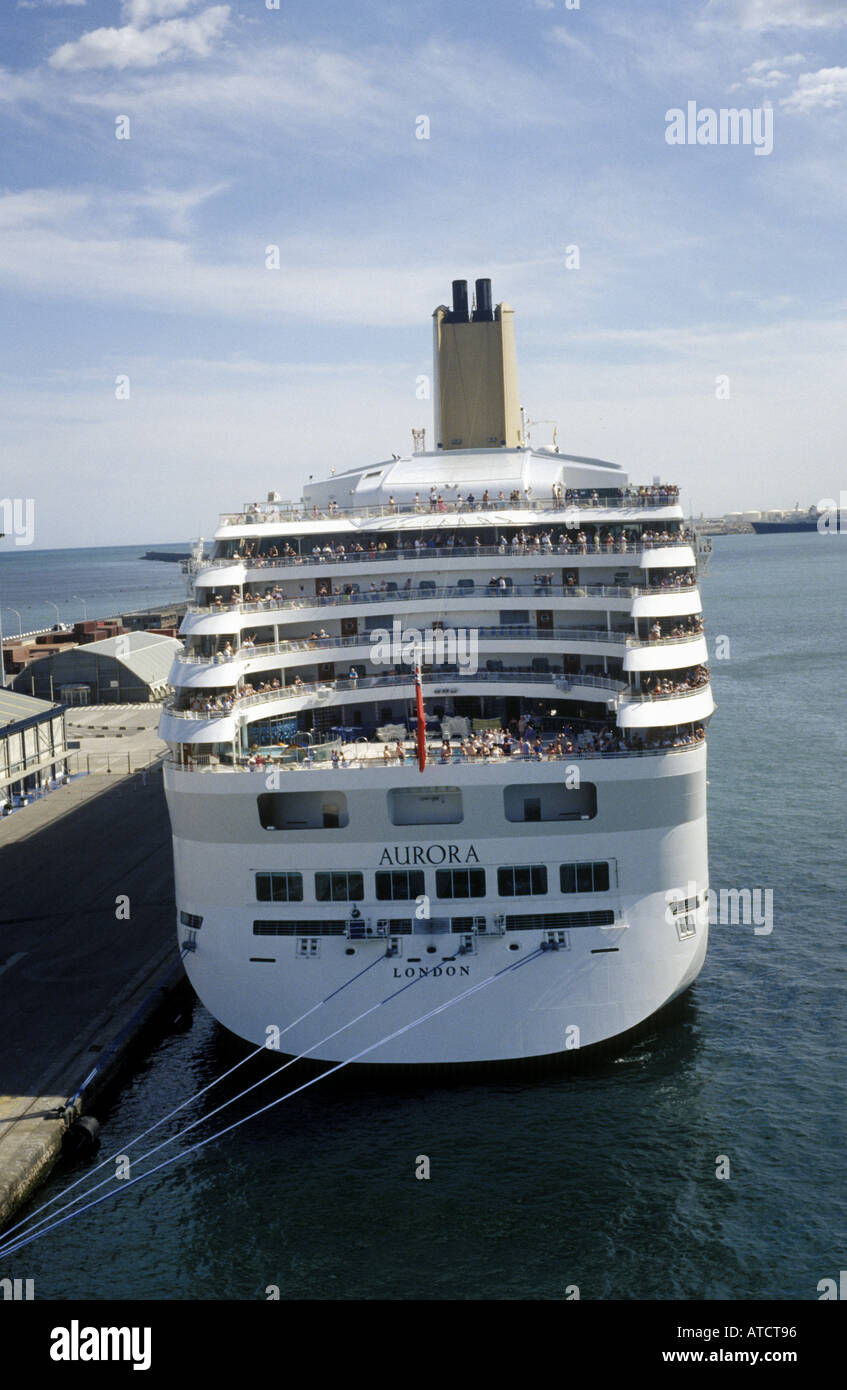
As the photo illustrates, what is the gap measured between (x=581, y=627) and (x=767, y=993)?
934 cm

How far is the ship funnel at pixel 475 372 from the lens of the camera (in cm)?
4094

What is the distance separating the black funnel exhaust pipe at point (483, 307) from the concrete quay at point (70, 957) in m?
20.2

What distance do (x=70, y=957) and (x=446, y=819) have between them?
11.3 metres

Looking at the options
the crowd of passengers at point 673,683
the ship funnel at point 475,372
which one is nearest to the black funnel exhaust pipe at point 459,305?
the ship funnel at point 475,372

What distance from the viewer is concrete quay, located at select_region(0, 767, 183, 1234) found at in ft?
74.5

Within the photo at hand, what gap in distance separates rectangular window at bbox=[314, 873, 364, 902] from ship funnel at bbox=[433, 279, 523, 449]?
21196 millimetres

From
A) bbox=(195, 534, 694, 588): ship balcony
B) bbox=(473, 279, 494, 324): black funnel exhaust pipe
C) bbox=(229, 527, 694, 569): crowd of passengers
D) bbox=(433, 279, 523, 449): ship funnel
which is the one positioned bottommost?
bbox=(195, 534, 694, 588): ship balcony

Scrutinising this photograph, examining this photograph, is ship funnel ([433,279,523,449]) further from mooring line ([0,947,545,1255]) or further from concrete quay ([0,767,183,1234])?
mooring line ([0,947,545,1255])

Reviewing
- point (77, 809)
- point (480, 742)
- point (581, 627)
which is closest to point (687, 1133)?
point (480, 742)

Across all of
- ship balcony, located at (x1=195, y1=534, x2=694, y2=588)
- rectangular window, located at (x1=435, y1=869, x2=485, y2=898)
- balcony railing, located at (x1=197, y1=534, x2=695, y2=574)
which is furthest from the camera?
balcony railing, located at (x1=197, y1=534, x2=695, y2=574)

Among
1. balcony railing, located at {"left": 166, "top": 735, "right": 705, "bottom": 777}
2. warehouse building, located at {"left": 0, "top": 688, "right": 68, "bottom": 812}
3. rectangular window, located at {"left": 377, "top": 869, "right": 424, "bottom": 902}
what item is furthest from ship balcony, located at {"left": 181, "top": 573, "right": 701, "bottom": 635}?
warehouse building, located at {"left": 0, "top": 688, "right": 68, "bottom": 812}

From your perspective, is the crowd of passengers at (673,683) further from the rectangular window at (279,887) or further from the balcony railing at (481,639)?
the rectangular window at (279,887)

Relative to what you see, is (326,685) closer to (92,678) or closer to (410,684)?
(410,684)

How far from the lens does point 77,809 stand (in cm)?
4581
